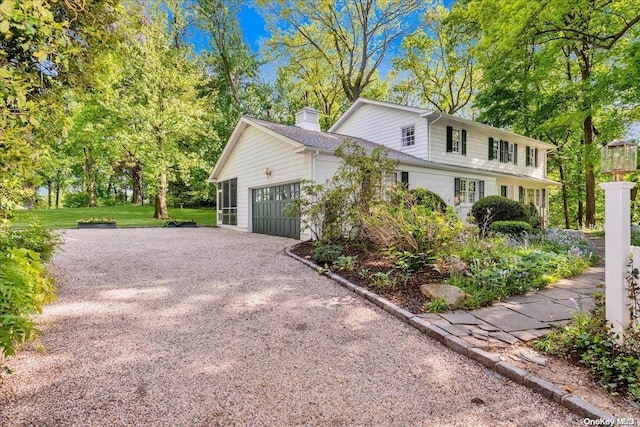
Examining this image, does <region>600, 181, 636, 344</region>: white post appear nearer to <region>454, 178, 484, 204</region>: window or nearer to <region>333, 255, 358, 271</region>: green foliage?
<region>333, 255, 358, 271</region>: green foliage

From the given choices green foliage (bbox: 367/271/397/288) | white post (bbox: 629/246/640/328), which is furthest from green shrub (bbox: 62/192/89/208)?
white post (bbox: 629/246/640/328)

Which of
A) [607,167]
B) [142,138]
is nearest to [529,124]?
[607,167]

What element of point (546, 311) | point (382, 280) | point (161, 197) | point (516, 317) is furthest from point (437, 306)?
point (161, 197)

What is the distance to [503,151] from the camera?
58.3 ft

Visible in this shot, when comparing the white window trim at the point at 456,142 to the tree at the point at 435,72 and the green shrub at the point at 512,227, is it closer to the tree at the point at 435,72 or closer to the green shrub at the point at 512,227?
the green shrub at the point at 512,227

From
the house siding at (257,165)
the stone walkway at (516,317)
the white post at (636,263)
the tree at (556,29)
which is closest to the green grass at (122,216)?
the house siding at (257,165)

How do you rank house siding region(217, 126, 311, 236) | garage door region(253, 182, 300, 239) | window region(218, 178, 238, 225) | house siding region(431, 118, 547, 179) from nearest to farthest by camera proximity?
house siding region(217, 126, 311, 236) → garage door region(253, 182, 300, 239) → house siding region(431, 118, 547, 179) → window region(218, 178, 238, 225)

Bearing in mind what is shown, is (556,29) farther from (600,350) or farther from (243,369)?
(243,369)

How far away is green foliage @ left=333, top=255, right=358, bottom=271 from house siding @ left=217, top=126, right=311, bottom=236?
460 centimetres

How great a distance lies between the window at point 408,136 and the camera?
1498 cm

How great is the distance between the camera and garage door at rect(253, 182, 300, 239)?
11.8 m

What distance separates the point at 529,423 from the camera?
223cm

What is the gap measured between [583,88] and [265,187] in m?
11.8

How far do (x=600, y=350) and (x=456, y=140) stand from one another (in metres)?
13.9
